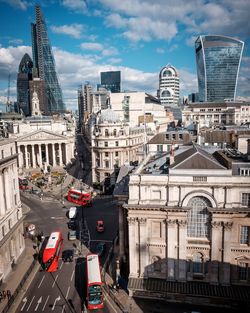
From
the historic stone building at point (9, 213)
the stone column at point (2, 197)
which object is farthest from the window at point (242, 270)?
the stone column at point (2, 197)

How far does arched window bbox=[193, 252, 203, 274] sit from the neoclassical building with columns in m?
0.13

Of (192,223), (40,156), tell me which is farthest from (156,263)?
(40,156)

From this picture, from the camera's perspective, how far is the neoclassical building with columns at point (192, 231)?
3500cm

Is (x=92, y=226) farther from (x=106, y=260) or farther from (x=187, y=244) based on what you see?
(x=187, y=244)

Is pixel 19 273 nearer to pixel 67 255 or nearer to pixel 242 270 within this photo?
pixel 67 255

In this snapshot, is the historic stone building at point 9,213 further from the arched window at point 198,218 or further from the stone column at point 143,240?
the arched window at point 198,218

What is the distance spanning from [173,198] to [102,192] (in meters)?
50.6

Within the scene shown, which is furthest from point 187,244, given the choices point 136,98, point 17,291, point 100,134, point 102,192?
point 136,98

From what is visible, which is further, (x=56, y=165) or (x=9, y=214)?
(x=56, y=165)

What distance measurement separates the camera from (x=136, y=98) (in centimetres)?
13912

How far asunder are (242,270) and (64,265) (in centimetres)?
2731

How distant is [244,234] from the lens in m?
35.7

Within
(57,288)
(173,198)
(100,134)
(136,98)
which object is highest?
(136,98)

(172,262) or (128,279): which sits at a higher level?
(172,262)
